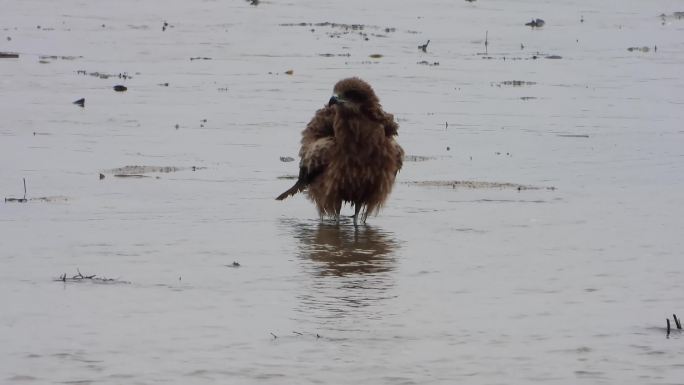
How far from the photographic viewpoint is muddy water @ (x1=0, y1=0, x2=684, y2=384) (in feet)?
20.9

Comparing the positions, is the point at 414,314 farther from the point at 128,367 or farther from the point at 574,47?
the point at 574,47

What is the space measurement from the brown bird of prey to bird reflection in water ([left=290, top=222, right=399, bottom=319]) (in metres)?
0.21

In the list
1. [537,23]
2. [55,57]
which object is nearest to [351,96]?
[55,57]

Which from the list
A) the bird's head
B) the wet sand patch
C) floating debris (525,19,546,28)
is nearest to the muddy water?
the wet sand patch

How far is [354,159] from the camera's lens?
10.2 meters

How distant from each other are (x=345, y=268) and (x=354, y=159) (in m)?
1.99

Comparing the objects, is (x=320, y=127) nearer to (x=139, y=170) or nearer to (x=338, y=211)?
(x=338, y=211)

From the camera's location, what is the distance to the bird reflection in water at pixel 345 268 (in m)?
7.28

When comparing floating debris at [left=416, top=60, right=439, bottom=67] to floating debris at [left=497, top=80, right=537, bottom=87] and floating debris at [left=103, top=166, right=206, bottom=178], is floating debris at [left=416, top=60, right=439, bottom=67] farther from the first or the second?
floating debris at [left=103, top=166, right=206, bottom=178]

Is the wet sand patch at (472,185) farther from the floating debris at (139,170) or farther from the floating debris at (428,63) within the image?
the floating debris at (428,63)

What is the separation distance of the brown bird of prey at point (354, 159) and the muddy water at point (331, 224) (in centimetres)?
22

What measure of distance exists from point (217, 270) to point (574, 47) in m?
14.0

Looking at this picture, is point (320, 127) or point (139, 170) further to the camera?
point (139, 170)

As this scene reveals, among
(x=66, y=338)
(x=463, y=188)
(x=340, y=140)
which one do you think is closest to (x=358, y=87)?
(x=340, y=140)
